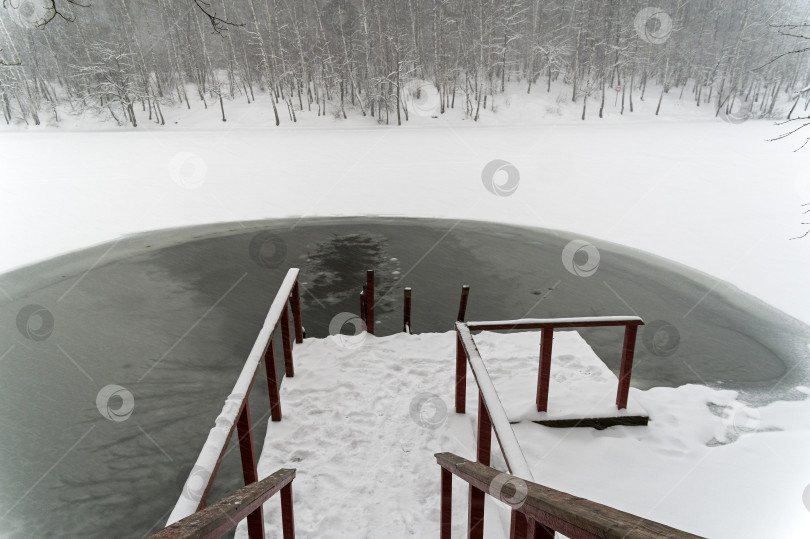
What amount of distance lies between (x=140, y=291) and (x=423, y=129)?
25448mm

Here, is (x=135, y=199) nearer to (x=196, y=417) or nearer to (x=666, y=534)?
(x=196, y=417)

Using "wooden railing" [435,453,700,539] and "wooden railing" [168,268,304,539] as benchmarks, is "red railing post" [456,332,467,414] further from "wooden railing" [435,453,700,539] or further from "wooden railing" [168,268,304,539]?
"wooden railing" [435,453,700,539]

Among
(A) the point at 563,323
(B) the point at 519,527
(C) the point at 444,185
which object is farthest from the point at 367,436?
(C) the point at 444,185

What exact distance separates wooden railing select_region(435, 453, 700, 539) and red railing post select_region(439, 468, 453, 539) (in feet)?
2.70

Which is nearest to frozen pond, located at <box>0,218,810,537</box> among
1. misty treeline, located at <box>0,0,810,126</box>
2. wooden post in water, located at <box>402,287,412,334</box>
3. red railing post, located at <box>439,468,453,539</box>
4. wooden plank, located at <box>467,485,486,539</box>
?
wooden post in water, located at <box>402,287,412,334</box>

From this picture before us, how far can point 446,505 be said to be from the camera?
3348mm

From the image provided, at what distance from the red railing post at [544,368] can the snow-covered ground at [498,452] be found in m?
0.25

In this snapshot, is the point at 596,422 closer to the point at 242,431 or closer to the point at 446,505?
the point at 446,505

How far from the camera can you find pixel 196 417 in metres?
6.27

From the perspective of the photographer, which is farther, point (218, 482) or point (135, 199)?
point (135, 199)

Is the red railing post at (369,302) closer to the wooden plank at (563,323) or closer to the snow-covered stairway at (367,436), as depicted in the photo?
the snow-covered stairway at (367,436)

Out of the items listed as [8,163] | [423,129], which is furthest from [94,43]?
[423,129]

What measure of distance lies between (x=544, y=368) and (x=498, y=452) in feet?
3.15

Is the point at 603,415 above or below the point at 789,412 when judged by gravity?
above
